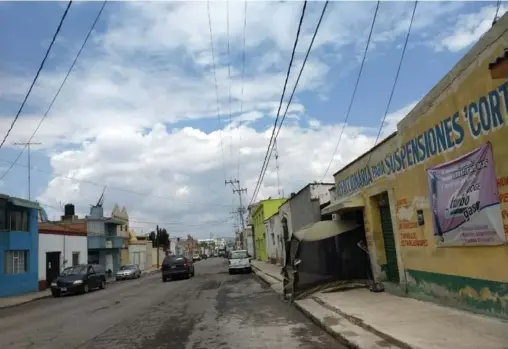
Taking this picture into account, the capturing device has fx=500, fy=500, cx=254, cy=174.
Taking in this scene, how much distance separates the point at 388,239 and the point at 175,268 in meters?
21.8

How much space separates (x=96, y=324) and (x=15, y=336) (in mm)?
1956

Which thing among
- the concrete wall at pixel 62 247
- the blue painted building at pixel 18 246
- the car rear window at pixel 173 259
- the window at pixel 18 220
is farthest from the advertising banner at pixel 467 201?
the concrete wall at pixel 62 247

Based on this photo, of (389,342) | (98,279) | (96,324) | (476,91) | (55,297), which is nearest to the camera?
(389,342)

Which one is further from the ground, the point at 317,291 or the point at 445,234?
the point at 445,234

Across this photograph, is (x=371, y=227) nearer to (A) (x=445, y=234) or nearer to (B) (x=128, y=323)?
(A) (x=445, y=234)

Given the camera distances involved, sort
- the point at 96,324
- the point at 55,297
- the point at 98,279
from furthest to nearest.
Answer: the point at 98,279 → the point at 55,297 → the point at 96,324

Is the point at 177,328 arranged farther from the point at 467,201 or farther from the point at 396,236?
the point at 467,201

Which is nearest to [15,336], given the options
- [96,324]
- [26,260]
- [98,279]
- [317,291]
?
[96,324]

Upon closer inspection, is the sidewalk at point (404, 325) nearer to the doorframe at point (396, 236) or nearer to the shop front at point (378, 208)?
the doorframe at point (396, 236)

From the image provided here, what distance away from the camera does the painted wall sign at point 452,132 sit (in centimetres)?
803

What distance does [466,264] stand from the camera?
9375 millimetres

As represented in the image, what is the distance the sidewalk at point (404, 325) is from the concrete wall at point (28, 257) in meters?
22.5

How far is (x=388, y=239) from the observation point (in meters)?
14.5

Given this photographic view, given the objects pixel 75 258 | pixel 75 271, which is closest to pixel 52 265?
pixel 75 258
